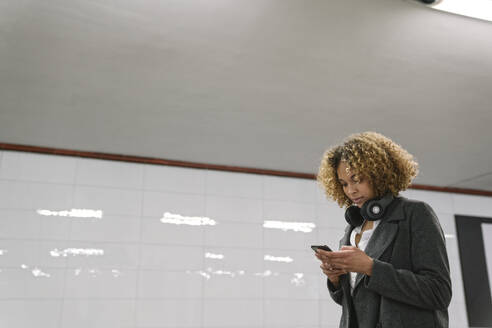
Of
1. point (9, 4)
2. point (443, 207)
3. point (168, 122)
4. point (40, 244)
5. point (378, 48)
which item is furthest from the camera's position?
point (443, 207)

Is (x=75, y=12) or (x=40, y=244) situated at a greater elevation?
(x=75, y=12)

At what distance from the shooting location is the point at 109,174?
178 inches

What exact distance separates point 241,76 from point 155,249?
2.23 meters

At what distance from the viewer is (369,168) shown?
4.34 feet

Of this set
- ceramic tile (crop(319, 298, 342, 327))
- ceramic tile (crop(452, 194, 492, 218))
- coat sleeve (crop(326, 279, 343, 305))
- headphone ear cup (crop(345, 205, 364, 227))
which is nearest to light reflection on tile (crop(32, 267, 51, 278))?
ceramic tile (crop(319, 298, 342, 327))

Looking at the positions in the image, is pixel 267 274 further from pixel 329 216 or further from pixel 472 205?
pixel 472 205

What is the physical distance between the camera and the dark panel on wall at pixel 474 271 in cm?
525

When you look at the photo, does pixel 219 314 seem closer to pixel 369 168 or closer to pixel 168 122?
pixel 168 122

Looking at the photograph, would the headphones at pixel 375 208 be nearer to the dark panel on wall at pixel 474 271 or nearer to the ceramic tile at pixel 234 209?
the ceramic tile at pixel 234 209

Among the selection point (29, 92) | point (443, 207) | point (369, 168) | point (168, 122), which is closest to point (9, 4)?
point (29, 92)

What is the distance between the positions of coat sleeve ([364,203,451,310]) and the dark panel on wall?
188 inches

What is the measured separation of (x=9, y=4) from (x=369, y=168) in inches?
76.3

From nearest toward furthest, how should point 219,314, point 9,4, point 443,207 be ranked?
point 9,4 < point 219,314 < point 443,207

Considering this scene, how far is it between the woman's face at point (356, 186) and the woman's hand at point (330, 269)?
22 centimetres
